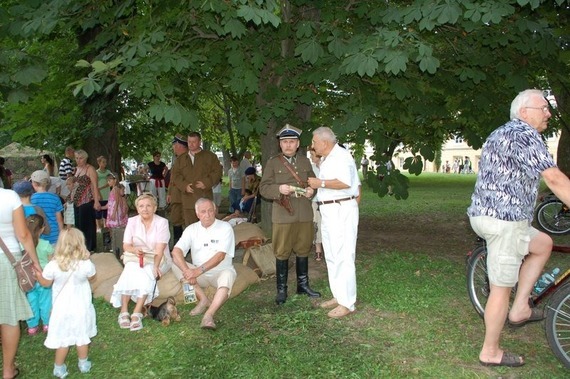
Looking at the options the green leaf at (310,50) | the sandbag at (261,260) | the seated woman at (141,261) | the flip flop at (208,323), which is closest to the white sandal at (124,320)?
the seated woman at (141,261)

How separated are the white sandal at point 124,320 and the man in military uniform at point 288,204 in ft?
5.27

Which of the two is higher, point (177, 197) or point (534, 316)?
point (177, 197)

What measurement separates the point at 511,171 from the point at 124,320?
4016 millimetres

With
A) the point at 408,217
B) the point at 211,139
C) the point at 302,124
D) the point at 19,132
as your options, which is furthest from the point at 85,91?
the point at 211,139

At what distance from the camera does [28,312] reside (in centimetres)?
481

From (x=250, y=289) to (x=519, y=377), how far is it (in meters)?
3.62

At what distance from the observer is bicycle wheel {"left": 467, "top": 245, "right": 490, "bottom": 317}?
5738 mm

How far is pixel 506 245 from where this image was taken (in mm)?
4488

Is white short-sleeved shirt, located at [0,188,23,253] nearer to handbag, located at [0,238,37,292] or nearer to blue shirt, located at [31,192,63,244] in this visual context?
handbag, located at [0,238,37,292]

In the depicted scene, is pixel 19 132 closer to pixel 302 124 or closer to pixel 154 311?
pixel 302 124

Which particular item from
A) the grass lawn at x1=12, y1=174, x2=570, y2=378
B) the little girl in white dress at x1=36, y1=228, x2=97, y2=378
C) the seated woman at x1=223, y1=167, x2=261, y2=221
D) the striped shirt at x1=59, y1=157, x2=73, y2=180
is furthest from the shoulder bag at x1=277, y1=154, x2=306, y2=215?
the striped shirt at x1=59, y1=157, x2=73, y2=180

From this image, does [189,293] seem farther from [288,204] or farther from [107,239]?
[107,239]

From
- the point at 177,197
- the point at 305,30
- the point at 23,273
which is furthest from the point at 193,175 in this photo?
the point at 23,273

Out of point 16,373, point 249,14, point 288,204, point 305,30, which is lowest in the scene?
point 16,373
